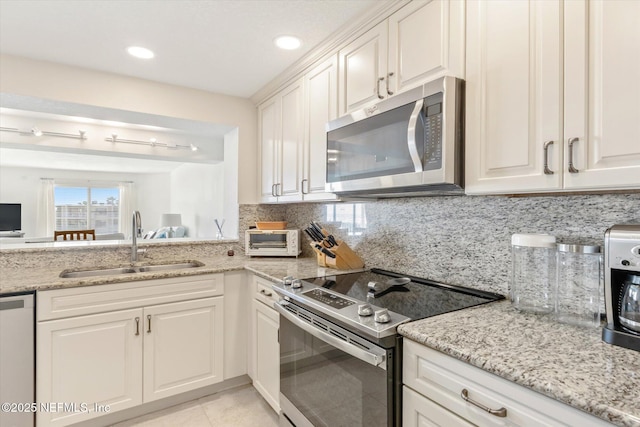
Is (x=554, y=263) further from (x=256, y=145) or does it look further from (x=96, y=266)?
(x=96, y=266)

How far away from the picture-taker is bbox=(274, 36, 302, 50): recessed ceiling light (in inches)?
78.7

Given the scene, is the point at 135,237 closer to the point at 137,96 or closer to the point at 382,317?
the point at 137,96

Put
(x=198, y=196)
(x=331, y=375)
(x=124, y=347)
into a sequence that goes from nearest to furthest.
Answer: (x=331, y=375)
(x=124, y=347)
(x=198, y=196)

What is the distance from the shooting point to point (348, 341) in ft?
4.13

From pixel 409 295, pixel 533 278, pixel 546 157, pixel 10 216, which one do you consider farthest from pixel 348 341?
pixel 10 216

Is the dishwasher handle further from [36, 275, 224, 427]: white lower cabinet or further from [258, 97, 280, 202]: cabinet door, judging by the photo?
[258, 97, 280, 202]: cabinet door

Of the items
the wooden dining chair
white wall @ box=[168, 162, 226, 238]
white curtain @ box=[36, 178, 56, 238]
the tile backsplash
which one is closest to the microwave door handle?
the tile backsplash

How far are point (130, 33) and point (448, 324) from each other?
225 centimetres

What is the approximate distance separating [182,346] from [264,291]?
0.66 meters

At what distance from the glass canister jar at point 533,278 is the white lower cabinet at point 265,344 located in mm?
1243

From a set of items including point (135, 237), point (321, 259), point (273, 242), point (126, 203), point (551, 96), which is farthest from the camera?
point (126, 203)

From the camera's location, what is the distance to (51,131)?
341 cm

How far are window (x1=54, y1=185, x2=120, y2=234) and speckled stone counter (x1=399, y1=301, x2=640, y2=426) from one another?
31.1ft

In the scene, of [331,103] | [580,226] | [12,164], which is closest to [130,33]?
[331,103]
